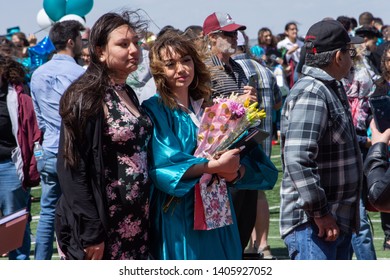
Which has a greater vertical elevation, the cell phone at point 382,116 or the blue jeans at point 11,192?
the cell phone at point 382,116

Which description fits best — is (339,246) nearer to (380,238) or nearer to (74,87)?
(74,87)

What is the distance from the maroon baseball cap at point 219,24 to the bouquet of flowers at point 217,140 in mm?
2587

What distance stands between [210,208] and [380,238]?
506 centimetres

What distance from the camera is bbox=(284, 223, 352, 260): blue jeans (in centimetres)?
491

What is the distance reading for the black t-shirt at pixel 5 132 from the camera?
764cm

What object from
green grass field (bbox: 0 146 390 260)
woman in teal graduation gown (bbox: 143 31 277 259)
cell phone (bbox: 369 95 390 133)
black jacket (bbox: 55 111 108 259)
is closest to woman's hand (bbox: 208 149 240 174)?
woman in teal graduation gown (bbox: 143 31 277 259)

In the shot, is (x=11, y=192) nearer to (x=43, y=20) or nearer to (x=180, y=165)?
(x=180, y=165)

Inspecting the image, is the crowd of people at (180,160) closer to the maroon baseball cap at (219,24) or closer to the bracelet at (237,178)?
the bracelet at (237,178)

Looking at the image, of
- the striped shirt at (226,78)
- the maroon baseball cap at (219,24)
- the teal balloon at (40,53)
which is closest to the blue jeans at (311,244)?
the striped shirt at (226,78)

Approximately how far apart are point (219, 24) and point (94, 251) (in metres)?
3.29

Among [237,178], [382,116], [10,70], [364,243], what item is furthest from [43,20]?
[382,116]

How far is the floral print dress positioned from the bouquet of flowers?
0.28 m

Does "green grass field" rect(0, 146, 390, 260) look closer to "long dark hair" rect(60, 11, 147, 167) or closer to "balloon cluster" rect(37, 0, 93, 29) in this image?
"balloon cluster" rect(37, 0, 93, 29)

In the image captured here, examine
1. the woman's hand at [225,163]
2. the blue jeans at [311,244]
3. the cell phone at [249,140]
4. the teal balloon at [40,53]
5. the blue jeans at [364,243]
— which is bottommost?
the blue jeans at [364,243]
